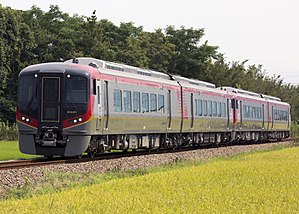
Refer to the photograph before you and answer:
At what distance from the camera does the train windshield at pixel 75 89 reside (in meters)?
18.5

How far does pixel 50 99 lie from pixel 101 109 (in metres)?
1.66

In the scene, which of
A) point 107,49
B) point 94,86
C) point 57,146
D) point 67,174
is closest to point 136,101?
point 94,86

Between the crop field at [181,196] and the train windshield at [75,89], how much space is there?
438 centimetres

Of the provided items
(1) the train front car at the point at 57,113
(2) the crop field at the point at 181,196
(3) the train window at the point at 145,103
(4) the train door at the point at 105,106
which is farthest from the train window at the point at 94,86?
(2) the crop field at the point at 181,196

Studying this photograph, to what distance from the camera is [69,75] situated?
1847cm

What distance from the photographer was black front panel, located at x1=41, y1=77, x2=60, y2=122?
60.5 feet

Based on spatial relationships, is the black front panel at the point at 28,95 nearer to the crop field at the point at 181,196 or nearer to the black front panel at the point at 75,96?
the black front panel at the point at 75,96

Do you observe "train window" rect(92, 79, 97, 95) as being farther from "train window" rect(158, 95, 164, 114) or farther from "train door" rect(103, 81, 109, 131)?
"train window" rect(158, 95, 164, 114)

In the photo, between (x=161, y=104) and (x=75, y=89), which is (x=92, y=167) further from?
(x=161, y=104)

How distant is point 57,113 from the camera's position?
18.4 metres

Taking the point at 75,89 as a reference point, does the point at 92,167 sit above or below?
below

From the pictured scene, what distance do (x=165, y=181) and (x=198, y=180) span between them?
0.82m

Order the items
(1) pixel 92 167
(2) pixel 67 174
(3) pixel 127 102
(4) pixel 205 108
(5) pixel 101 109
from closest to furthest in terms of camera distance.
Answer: (2) pixel 67 174 < (1) pixel 92 167 < (5) pixel 101 109 < (3) pixel 127 102 < (4) pixel 205 108

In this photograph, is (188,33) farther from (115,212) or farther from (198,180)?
(115,212)
